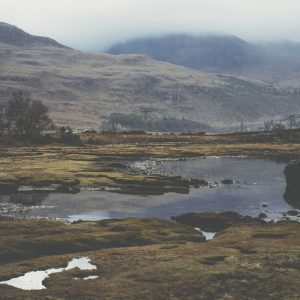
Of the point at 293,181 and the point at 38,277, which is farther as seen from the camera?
the point at 293,181

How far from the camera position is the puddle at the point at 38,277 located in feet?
130

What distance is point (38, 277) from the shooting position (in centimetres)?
4178

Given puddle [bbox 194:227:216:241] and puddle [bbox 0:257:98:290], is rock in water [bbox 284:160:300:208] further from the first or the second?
puddle [bbox 0:257:98:290]

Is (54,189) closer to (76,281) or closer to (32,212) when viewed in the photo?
(32,212)

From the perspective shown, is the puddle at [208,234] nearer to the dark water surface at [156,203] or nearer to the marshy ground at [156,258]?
the marshy ground at [156,258]

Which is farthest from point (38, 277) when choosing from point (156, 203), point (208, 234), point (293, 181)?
point (293, 181)

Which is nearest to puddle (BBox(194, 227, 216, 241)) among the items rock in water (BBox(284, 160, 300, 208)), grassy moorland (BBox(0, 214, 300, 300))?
grassy moorland (BBox(0, 214, 300, 300))

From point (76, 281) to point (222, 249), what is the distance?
585 inches

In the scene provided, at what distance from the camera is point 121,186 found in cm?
10719

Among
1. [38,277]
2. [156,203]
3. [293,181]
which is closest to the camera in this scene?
[38,277]

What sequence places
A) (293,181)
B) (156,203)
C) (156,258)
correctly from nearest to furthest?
(156,258), (156,203), (293,181)

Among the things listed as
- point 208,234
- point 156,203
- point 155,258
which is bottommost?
point 156,203

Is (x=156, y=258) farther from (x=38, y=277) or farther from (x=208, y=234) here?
(x=208, y=234)

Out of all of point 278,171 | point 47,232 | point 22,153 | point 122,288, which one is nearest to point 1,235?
point 47,232
